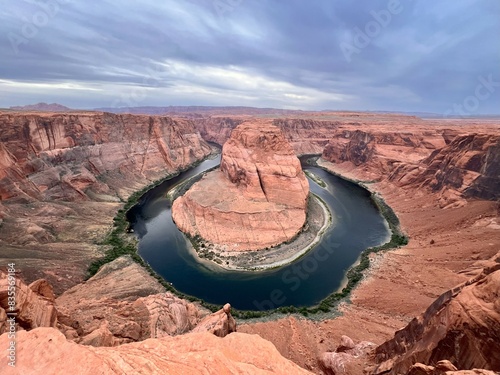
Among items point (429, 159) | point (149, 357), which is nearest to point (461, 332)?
point (149, 357)

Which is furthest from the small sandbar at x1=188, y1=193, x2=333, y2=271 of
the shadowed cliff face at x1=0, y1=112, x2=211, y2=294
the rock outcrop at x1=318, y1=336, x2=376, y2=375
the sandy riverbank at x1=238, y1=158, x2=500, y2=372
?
the rock outcrop at x1=318, y1=336, x2=376, y2=375

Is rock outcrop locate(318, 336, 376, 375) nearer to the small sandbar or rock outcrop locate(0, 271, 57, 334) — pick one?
rock outcrop locate(0, 271, 57, 334)

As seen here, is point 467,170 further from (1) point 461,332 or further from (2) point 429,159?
(1) point 461,332

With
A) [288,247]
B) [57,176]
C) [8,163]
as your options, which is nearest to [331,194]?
[288,247]

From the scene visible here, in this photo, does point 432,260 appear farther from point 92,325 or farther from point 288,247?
point 92,325

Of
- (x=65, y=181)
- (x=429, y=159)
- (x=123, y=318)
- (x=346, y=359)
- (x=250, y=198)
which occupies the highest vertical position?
(x=429, y=159)

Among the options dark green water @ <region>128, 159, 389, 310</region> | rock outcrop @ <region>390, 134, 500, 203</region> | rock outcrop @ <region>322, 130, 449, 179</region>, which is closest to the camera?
dark green water @ <region>128, 159, 389, 310</region>
